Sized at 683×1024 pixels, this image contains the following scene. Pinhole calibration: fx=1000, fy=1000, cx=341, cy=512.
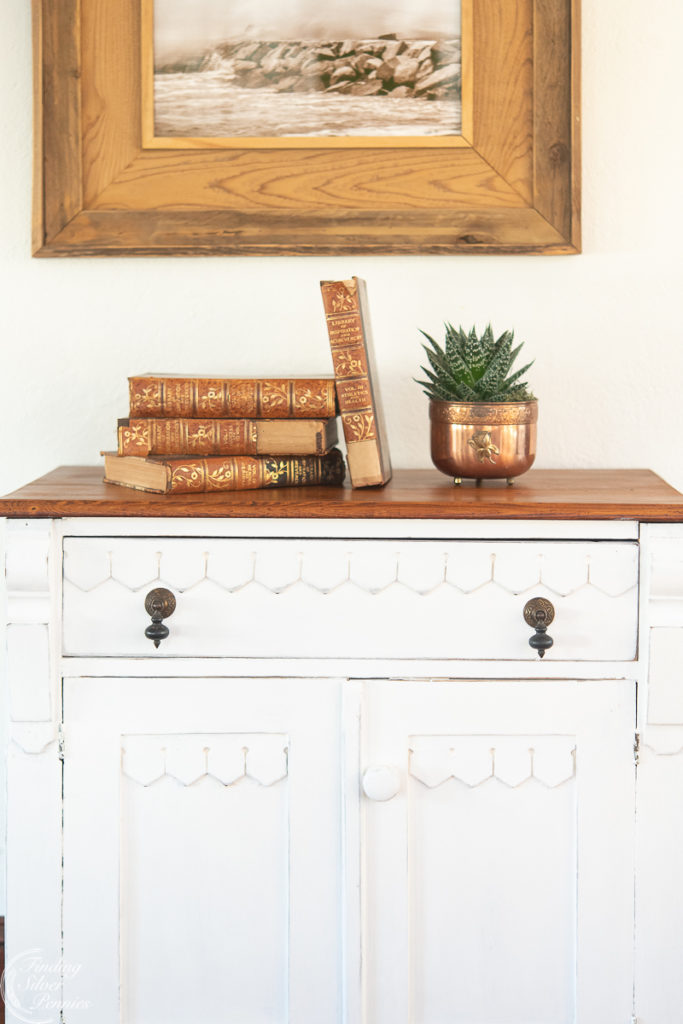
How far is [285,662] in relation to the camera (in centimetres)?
133

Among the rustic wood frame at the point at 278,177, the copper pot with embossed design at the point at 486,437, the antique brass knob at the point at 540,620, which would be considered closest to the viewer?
the antique brass knob at the point at 540,620

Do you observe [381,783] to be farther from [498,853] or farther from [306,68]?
[306,68]

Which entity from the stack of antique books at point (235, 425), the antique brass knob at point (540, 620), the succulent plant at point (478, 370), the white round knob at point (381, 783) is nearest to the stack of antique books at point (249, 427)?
the stack of antique books at point (235, 425)

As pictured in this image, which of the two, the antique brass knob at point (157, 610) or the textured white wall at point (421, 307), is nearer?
the antique brass knob at point (157, 610)

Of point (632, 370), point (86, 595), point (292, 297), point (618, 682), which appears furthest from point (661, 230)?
point (86, 595)

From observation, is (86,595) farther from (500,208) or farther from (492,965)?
(500,208)

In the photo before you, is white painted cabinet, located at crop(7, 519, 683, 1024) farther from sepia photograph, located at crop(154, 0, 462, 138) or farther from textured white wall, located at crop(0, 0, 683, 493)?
sepia photograph, located at crop(154, 0, 462, 138)

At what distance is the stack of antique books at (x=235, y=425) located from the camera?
1.40 metres

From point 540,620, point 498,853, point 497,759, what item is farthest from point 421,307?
point 498,853

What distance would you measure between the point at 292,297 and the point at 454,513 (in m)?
0.61

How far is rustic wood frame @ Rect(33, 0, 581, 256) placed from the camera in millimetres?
1646

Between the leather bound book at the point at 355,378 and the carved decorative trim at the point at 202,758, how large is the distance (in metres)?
0.39

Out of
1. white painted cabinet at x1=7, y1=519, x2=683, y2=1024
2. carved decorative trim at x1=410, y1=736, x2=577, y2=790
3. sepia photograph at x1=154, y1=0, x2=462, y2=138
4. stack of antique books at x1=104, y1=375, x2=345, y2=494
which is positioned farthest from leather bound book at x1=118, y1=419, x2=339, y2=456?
sepia photograph at x1=154, y1=0, x2=462, y2=138

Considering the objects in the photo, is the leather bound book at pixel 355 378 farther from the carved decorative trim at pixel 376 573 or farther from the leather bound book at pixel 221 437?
the carved decorative trim at pixel 376 573
